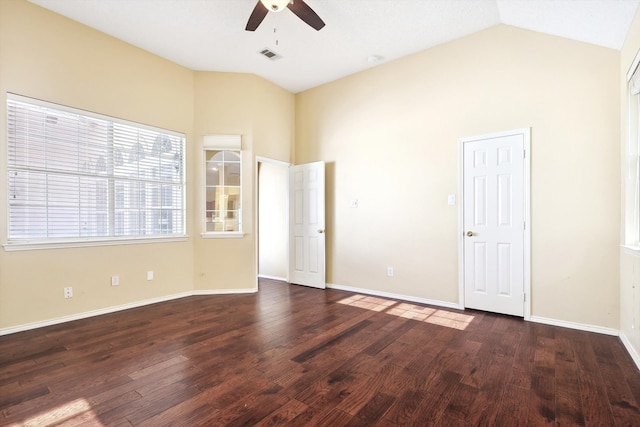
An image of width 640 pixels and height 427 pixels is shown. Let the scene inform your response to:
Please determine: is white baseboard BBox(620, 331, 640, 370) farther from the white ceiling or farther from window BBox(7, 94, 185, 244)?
window BBox(7, 94, 185, 244)

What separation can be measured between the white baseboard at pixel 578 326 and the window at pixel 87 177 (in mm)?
4673

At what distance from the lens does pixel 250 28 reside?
10.3ft

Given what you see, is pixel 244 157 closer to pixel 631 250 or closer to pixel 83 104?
pixel 83 104

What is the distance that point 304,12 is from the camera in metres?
2.91

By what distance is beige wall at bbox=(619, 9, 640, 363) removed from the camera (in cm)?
248

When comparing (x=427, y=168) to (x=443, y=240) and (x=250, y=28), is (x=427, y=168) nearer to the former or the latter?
(x=443, y=240)

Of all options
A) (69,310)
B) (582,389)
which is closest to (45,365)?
(69,310)

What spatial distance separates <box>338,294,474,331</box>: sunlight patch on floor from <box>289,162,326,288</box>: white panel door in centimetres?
93

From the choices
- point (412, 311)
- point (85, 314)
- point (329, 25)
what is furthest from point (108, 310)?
point (329, 25)

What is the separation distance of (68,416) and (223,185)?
3417 millimetres

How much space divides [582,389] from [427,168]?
275cm

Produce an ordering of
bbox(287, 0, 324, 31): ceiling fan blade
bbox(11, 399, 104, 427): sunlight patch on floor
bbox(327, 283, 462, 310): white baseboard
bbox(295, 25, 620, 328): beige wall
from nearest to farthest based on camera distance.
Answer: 1. bbox(11, 399, 104, 427): sunlight patch on floor
2. bbox(287, 0, 324, 31): ceiling fan blade
3. bbox(295, 25, 620, 328): beige wall
4. bbox(327, 283, 462, 310): white baseboard

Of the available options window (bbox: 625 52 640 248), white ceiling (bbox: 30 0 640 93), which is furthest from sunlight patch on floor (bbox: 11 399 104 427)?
window (bbox: 625 52 640 248)

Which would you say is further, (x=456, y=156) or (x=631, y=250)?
(x=456, y=156)
